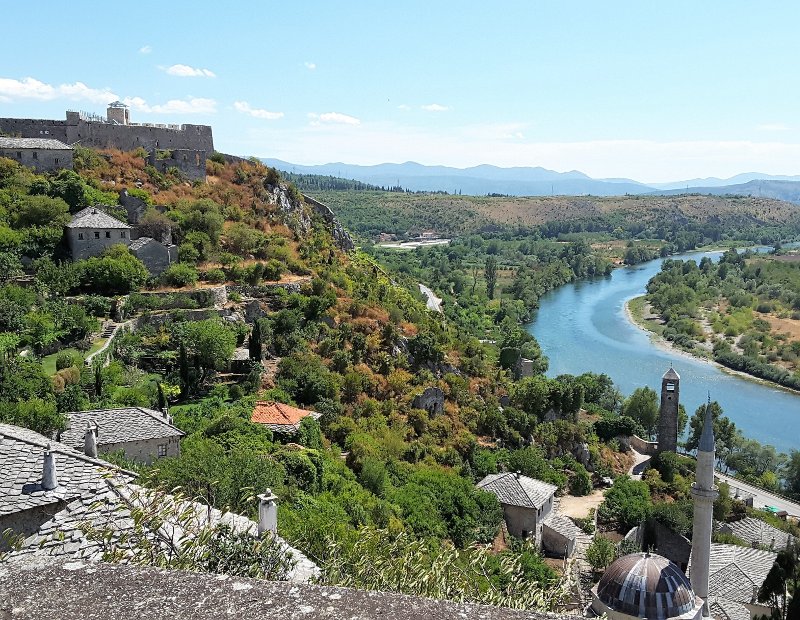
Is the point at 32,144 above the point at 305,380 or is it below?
above

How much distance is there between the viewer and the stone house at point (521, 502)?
81.1ft

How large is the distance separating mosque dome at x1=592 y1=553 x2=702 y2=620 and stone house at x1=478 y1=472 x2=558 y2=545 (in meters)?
11.0

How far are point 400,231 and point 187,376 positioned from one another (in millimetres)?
119255

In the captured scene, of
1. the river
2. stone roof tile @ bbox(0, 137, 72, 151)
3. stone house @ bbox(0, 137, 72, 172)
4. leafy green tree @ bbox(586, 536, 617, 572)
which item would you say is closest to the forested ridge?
stone house @ bbox(0, 137, 72, 172)

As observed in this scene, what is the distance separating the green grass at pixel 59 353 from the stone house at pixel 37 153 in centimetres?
1366

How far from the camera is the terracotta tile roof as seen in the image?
20516mm

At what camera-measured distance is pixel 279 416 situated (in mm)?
21297

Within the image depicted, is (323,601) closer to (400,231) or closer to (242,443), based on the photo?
(242,443)

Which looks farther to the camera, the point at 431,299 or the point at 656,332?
the point at 656,332

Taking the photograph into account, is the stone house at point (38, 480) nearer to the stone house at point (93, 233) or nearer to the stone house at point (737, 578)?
the stone house at point (737, 578)

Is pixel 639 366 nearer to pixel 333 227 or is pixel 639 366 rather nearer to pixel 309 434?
pixel 333 227

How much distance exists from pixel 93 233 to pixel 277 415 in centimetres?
1268

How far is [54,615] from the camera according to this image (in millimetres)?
3576

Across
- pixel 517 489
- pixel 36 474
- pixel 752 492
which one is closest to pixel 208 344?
pixel 517 489
